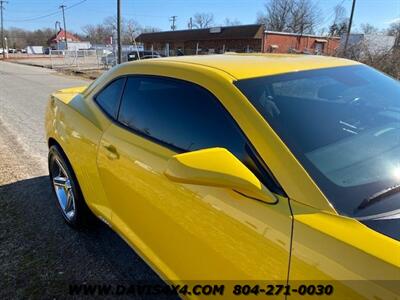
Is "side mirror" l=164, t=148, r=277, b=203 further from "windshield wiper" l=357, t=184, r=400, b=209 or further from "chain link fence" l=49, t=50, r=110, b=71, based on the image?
"chain link fence" l=49, t=50, r=110, b=71

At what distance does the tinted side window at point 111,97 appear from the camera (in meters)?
2.53

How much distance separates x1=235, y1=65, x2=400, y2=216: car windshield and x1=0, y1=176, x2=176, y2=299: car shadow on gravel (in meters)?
1.55

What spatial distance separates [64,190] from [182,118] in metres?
1.87

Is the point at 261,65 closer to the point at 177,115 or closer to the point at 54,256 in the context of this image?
the point at 177,115

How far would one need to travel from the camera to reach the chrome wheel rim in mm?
3156

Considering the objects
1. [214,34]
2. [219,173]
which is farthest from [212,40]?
[219,173]

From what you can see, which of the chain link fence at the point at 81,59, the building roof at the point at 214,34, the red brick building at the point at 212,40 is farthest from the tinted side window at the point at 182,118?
the building roof at the point at 214,34

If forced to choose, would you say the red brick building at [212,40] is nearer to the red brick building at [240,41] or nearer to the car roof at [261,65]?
the red brick building at [240,41]

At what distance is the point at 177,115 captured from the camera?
6.54 feet

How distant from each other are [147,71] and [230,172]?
1231mm

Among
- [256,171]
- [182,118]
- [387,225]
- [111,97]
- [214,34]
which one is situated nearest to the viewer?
[387,225]

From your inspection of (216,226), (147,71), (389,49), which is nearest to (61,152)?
(147,71)

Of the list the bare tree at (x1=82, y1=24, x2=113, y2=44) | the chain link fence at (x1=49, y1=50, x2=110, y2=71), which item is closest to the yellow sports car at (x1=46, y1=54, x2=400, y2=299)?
the chain link fence at (x1=49, y1=50, x2=110, y2=71)

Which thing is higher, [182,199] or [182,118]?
[182,118]
